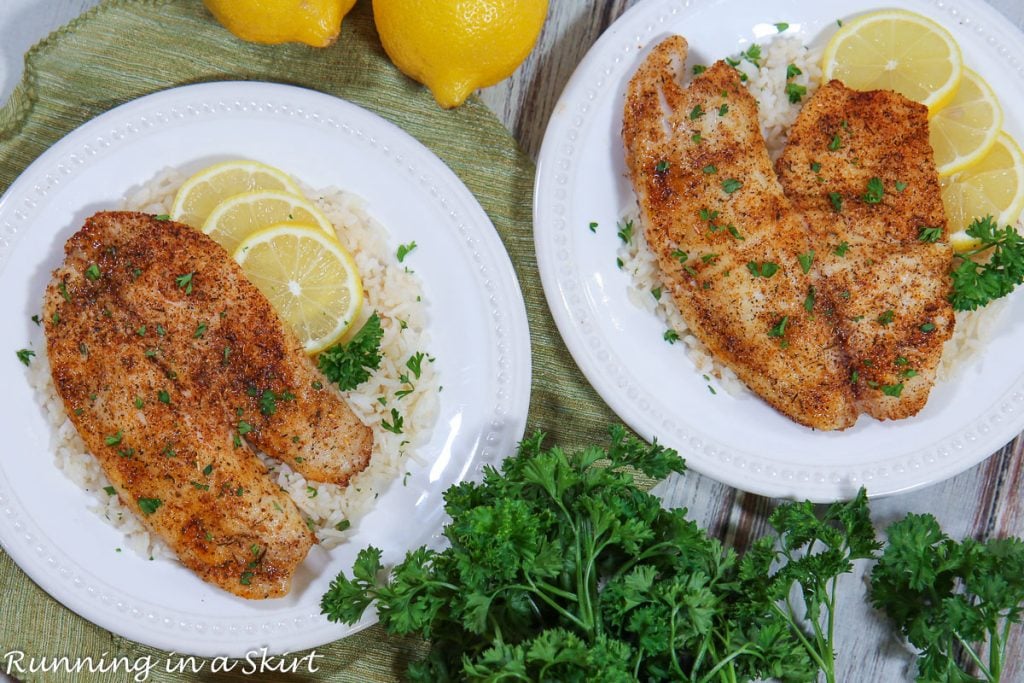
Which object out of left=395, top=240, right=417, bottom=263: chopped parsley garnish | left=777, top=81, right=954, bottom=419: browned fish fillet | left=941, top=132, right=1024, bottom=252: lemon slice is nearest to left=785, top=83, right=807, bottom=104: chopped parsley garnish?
left=777, top=81, right=954, bottom=419: browned fish fillet

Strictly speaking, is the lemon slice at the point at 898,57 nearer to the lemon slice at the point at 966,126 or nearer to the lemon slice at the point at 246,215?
the lemon slice at the point at 966,126

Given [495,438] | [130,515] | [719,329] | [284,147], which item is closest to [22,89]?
[284,147]

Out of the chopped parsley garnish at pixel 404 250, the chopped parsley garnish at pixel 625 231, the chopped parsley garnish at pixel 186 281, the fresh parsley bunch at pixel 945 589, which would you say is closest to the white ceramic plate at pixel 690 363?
the chopped parsley garnish at pixel 625 231

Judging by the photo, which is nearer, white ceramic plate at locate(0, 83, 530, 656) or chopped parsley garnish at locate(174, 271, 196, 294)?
chopped parsley garnish at locate(174, 271, 196, 294)

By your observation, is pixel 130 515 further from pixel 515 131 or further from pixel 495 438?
pixel 515 131

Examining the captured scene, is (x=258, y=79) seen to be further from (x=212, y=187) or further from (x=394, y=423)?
(x=394, y=423)

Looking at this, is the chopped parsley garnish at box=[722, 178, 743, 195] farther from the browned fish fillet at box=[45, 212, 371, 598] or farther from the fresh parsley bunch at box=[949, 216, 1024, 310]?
the browned fish fillet at box=[45, 212, 371, 598]
